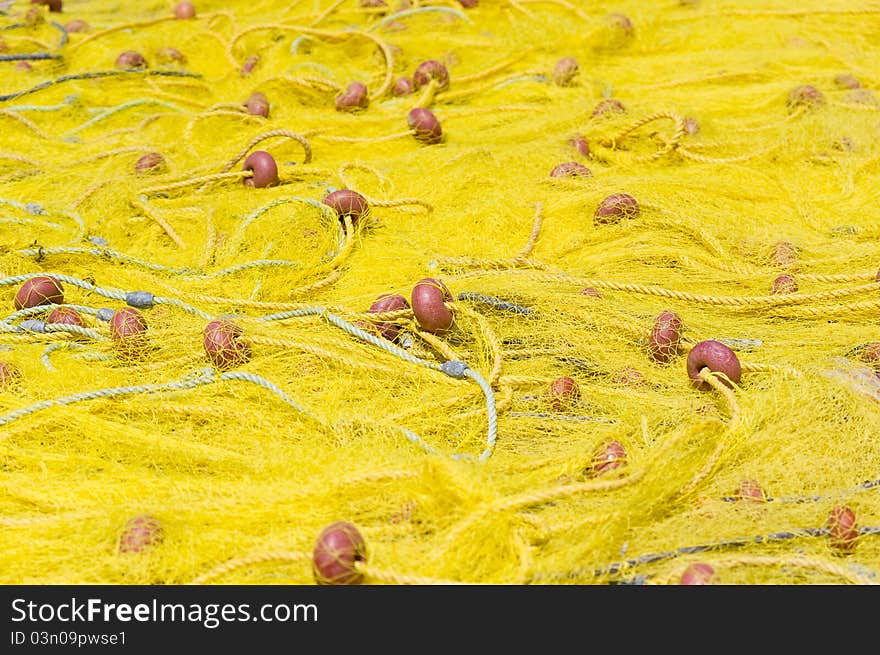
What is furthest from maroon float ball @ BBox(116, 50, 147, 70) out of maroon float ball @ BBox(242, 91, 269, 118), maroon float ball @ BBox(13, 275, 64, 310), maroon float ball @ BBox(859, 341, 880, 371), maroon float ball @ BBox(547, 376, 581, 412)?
maroon float ball @ BBox(859, 341, 880, 371)

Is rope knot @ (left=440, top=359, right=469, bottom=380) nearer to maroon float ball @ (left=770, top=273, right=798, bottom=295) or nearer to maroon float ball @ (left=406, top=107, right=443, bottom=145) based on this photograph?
maroon float ball @ (left=770, top=273, right=798, bottom=295)

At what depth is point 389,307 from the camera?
9.27 ft

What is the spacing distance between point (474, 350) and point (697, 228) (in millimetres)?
1131

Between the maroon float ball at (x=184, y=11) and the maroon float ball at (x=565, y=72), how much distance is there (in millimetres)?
2392

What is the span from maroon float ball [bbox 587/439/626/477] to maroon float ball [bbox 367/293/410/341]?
782 mm

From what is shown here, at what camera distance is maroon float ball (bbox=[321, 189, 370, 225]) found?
133 inches

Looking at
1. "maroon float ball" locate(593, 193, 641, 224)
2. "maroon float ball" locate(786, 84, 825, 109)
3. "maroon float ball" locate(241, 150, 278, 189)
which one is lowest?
"maroon float ball" locate(593, 193, 641, 224)

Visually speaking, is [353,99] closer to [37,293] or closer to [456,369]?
[37,293]

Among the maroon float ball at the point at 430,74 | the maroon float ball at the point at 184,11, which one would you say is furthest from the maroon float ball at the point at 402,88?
the maroon float ball at the point at 184,11

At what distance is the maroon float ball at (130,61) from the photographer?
16.4 ft

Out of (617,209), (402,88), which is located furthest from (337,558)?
(402,88)

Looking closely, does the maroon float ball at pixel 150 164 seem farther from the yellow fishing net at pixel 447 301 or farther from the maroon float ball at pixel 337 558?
the maroon float ball at pixel 337 558
